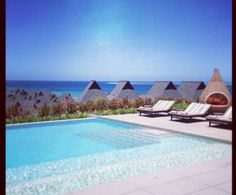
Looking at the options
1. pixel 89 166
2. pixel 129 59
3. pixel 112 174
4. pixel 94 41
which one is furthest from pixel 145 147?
pixel 94 41

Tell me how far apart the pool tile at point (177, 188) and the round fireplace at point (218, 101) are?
7042 millimetres

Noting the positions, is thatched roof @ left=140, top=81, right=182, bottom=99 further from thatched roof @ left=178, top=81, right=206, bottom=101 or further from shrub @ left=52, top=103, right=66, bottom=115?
shrub @ left=52, top=103, right=66, bottom=115

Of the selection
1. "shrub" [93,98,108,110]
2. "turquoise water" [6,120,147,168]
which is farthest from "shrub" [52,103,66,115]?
"shrub" [93,98,108,110]

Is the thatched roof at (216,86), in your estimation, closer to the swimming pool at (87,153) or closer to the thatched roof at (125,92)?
the swimming pool at (87,153)

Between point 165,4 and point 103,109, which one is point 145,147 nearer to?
point 103,109

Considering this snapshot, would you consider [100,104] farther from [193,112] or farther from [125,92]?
[193,112]

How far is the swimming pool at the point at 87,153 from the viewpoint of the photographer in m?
4.23

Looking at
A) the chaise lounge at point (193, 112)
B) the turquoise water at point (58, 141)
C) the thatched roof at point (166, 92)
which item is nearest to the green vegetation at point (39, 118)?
the turquoise water at point (58, 141)

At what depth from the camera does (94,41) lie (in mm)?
33062

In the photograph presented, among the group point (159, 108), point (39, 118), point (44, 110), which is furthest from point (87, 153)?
point (159, 108)

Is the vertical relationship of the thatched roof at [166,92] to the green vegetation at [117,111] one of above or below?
above

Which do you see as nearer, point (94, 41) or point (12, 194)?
point (12, 194)

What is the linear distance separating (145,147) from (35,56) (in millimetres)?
32352

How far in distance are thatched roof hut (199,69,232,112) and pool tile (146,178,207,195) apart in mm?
7118
